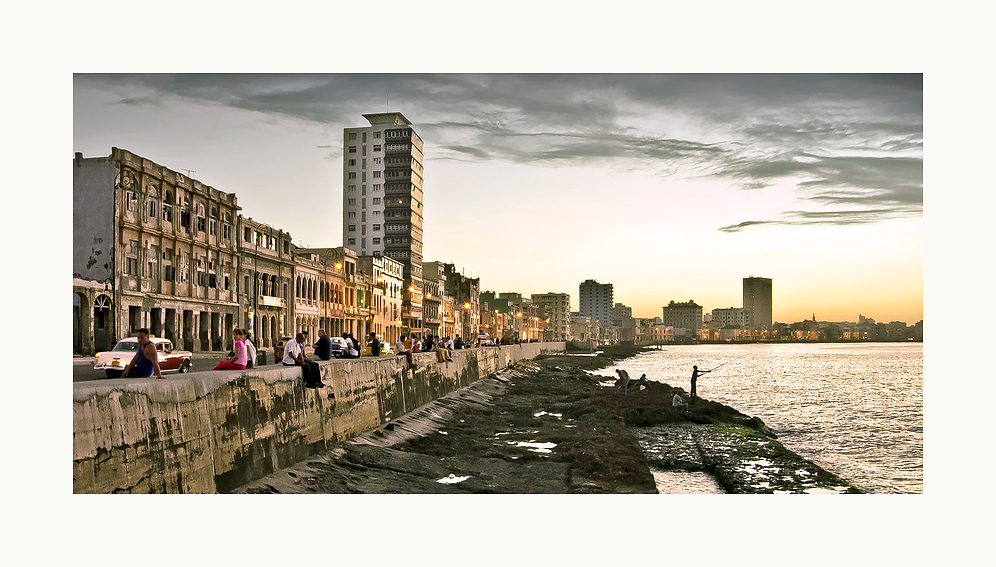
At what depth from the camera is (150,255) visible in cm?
3797

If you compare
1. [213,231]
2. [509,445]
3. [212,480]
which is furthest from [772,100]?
[213,231]

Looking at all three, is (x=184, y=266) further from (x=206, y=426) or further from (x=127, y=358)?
(x=206, y=426)

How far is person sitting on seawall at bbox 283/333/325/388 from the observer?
15430mm

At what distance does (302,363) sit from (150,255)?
88.5ft

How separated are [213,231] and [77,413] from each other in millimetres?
39317

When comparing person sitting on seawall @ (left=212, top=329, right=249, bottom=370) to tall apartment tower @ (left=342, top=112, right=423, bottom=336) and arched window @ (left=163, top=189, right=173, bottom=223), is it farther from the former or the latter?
tall apartment tower @ (left=342, top=112, right=423, bottom=336)

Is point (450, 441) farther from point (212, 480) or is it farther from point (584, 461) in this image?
point (212, 480)

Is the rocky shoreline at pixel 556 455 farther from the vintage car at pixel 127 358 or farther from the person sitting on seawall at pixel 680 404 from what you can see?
the vintage car at pixel 127 358

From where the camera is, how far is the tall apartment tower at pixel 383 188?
101 meters

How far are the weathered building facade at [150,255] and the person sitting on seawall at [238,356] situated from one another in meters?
18.9

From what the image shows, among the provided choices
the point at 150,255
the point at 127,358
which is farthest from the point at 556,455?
the point at 150,255

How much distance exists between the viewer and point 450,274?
125 metres

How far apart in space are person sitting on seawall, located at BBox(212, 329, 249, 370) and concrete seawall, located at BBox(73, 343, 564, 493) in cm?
66

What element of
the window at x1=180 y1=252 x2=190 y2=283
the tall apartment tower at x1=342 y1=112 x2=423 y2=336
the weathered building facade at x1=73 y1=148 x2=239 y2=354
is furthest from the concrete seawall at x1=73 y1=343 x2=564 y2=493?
the tall apartment tower at x1=342 y1=112 x2=423 y2=336
